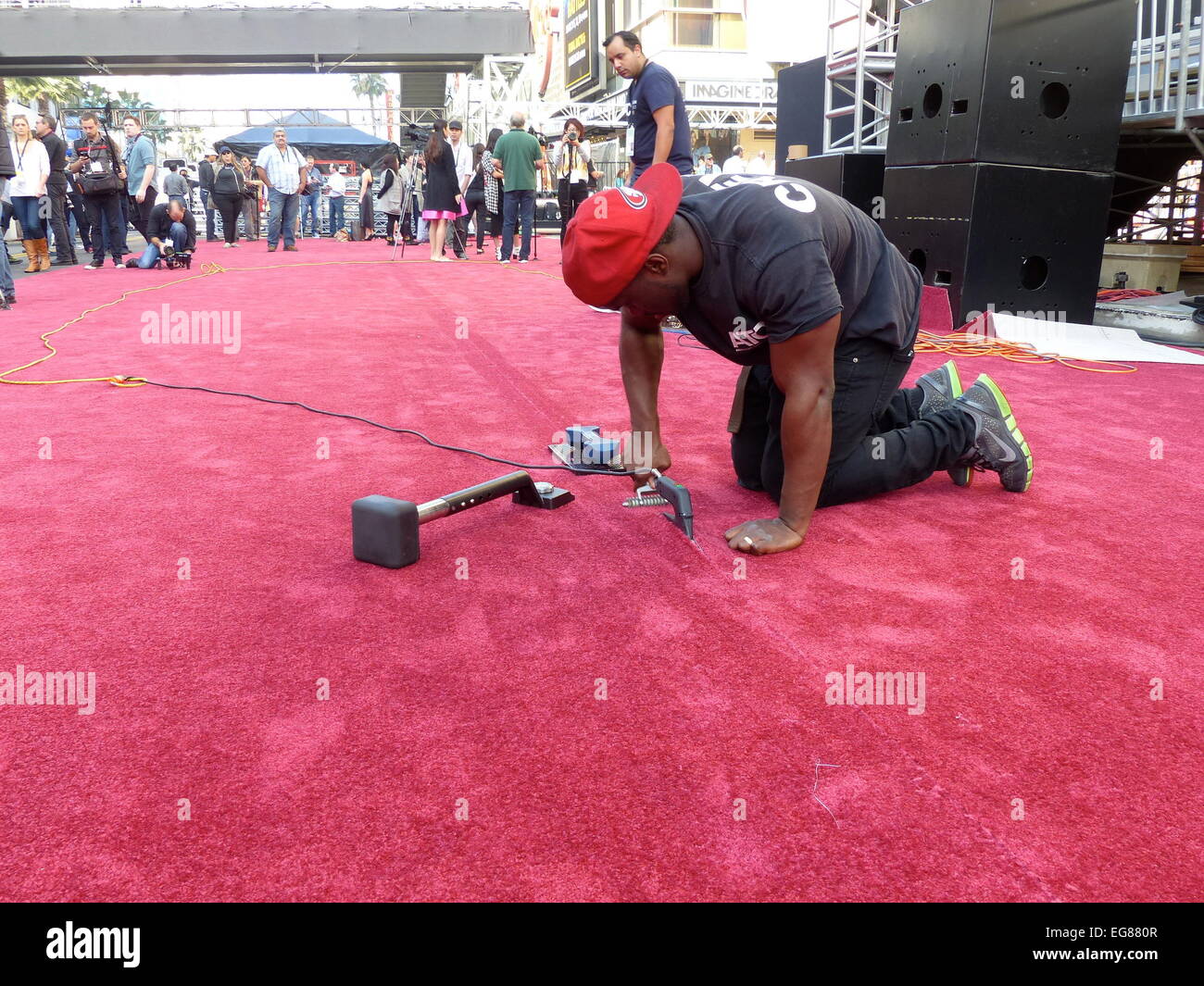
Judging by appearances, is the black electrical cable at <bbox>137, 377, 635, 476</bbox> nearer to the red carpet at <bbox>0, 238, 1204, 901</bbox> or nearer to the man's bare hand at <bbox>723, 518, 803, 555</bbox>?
the red carpet at <bbox>0, 238, 1204, 901</bbox>

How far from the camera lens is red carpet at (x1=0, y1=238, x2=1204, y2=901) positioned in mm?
1299

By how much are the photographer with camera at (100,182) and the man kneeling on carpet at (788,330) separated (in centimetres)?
908

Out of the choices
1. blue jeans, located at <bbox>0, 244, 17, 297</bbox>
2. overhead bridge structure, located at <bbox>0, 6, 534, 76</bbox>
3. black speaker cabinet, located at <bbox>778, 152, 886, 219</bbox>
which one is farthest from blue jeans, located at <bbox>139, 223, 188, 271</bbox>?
overhead bridge structure, located at <bbox>0, 6, 534, 76</bbox>

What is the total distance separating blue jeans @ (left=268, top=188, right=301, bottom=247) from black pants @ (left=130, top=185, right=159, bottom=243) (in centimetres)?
289

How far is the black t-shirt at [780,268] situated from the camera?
6.88ft

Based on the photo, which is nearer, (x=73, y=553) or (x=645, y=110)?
(x=73, y=553)

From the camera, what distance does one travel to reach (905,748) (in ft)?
5.14

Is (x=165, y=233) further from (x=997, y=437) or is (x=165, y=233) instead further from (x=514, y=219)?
(x=997, y=437)

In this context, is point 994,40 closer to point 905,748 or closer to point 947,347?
point 947,347

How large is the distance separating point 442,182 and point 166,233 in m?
3.38

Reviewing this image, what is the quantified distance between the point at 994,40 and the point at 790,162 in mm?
3023

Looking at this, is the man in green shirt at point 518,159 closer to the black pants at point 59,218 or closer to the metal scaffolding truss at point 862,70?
the metal scaffolding truss at point 862,70

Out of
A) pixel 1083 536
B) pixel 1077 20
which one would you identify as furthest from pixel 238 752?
pixel 1077 20

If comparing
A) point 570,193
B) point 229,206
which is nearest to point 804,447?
point 570,193
